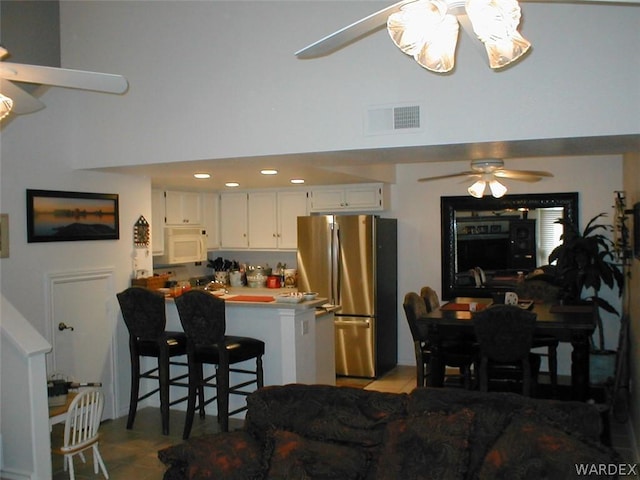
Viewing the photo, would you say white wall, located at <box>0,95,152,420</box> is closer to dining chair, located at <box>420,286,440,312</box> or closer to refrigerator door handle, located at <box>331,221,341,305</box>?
refrigerator door handle, located at <box>331,221,341,305</box>

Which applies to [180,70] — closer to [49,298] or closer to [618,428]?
[49,298]

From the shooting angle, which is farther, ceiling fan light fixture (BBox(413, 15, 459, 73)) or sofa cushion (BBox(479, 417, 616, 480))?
sofa cushion (BBox(479, 417, 616, 480))

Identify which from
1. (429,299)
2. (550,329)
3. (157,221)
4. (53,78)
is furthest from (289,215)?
(53,78)

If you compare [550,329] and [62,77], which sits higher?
[62,77]

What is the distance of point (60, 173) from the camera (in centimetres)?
480

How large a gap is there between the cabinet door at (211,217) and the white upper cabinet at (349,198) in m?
1.37

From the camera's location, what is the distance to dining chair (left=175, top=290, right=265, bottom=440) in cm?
456

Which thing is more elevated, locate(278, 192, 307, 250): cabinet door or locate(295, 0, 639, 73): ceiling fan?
locate(295, 0, 639, 73): ceiling fan

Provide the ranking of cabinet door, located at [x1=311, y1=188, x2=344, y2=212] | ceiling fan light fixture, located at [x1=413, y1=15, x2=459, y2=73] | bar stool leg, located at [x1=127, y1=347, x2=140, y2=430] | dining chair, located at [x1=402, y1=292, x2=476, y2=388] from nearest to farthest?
1. ceiling fan light fixture, located at [x1=413, y1=15, x2=459, y2=73]
2. bar stool leg, located at [x1=127, y1=347, x2=140, y2=430]
3. dining chair, located at [x1=402, y1=292, x2=476, y2=388]
4. cabinet door, located at [x1=311, y1=188, x2=344, y2=212]

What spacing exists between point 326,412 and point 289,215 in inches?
177

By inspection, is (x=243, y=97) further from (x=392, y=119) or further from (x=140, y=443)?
(x=140, y=443)

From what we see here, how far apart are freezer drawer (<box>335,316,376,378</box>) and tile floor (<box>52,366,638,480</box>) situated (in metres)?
1.88

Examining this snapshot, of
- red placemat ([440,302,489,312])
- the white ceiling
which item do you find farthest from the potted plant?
the white ceiling

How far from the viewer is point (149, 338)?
4871 millimetres
